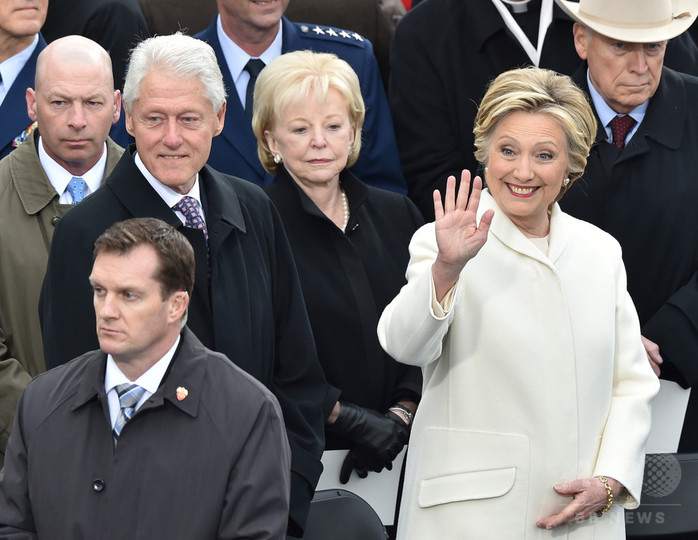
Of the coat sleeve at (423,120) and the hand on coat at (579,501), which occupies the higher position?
the coat sleeve at (423,120)

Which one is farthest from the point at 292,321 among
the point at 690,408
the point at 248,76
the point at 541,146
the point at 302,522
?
the point at 690,408

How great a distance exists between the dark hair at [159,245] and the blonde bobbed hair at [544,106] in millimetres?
1037

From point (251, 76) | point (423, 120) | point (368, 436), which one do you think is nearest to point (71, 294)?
point (368, 436)

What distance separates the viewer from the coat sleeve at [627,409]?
144 inches

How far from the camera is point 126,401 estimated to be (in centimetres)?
311

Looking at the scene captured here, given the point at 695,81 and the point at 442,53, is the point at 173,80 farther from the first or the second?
the point at 695,81

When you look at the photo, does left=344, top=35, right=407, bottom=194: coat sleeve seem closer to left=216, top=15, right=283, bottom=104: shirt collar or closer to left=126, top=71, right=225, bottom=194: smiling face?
left=216, top=15, right=283, bottom=104: shirt collar

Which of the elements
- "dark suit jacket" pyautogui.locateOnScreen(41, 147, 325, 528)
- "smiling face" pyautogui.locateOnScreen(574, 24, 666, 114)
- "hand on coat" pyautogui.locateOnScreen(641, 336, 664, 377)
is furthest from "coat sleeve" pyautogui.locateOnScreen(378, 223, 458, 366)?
"smiling face" pyautogui.locateOnScreen(574, 24, 666, 114)

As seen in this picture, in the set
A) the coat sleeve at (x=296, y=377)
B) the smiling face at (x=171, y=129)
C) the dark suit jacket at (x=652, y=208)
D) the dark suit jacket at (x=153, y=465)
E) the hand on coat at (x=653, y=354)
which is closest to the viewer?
the dark suit jacket at (x=153, y=465)

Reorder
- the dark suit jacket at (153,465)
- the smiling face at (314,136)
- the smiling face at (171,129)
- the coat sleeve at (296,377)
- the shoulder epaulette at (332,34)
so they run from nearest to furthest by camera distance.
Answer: the dark suit jacket at (153,465), the smiling face at (171,129), the coat sleeve at (296,377), the smiling face at (314,136), the shoulder epaulette at (332,34)

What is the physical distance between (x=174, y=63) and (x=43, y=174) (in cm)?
81

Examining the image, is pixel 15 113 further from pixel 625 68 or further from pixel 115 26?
pixel 625 68

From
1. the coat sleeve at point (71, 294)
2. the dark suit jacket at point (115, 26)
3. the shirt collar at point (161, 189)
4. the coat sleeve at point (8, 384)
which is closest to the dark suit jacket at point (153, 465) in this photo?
the coat sleeve at point (71, 294)

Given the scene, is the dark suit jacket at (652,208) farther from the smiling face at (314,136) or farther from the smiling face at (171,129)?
the smiling face at (171,129)
